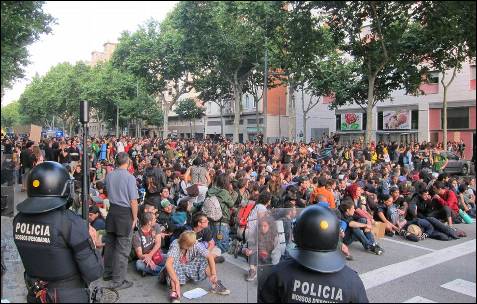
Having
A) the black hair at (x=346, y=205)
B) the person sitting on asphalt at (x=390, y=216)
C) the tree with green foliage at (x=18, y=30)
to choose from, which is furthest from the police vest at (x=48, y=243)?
the person sitting on asphalt at (x=390, y=216)

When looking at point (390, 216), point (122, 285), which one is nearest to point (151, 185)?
point (122, 285)

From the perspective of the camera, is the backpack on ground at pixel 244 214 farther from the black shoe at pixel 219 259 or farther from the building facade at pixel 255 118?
the building facade at pixel 255 118

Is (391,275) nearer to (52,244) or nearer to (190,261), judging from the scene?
(190,261)

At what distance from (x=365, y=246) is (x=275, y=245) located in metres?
4.42

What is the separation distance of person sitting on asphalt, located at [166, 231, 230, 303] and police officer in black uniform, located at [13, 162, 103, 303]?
232cm

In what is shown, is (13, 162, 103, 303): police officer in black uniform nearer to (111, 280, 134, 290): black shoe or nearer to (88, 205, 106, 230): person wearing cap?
(111, 280, 134, 290): black shoe

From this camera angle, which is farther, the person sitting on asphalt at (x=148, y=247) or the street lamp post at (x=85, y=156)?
the person sitting on asphalt at (x=148, y=247)

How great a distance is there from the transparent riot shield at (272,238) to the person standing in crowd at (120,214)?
6.42ft

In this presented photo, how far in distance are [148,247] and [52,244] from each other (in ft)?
11.0

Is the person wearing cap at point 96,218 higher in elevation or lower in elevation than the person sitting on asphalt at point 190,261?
higher

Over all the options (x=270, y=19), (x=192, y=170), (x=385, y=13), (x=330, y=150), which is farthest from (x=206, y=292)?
(x=330, y=150)

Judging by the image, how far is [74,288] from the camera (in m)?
2.74

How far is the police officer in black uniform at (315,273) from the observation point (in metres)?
2.18

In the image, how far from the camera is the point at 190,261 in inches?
208
